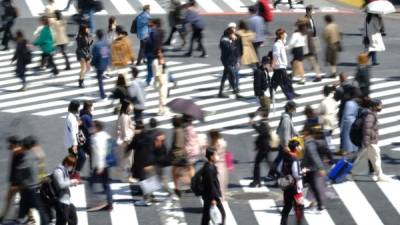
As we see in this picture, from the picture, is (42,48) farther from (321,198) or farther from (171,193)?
(321,198)

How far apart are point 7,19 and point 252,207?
15507mm

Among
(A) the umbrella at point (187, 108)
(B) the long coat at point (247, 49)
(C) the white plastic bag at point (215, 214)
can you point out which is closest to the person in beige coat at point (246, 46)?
(B) the long coat at point (247, 49)

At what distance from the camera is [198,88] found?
33.9 meters

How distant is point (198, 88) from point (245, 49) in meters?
1.74

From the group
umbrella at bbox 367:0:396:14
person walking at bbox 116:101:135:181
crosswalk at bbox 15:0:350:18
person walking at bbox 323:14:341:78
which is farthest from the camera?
crosswalk at bbox 15:0:350:18

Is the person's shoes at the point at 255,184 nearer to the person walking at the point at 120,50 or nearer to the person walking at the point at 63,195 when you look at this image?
the person walking at the point at 63,195

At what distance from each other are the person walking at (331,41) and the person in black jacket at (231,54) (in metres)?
2.87

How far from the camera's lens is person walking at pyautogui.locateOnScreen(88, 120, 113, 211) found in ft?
77.7

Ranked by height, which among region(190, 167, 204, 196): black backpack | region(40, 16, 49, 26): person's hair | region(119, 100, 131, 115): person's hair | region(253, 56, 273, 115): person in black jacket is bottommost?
region(190, 167, 204, 196): black backpack

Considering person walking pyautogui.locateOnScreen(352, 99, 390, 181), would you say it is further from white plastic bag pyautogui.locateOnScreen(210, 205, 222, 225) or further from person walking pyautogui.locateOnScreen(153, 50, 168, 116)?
person walking pyautogui.locateOnScreen(153, 50, 168, 116)

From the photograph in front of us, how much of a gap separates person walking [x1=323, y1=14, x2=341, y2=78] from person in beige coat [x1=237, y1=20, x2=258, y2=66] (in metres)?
2.05

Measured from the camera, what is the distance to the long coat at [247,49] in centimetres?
3297

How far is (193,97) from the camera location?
33.0 meters

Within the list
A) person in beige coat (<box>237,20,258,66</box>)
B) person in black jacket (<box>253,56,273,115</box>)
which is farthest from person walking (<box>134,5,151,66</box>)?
person in black jacket (<box>253,56,273,115</box>)
